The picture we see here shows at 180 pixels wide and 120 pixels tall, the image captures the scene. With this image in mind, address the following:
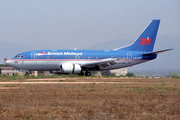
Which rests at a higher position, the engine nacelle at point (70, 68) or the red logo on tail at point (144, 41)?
the red logo on tail at point (144, 41)

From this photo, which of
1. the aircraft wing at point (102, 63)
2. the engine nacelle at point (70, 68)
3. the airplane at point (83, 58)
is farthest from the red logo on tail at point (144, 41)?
the engine nacelle at point (70, 68)

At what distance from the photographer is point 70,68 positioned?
4416cm

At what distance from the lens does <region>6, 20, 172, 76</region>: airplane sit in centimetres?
4397

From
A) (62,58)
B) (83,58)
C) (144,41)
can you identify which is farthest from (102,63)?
(144,41)

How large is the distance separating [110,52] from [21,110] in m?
34.9

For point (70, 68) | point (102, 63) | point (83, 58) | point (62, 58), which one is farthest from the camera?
point (83, 58)

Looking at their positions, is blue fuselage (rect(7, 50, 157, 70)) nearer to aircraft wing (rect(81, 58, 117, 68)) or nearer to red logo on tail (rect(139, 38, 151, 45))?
aircraft wing (rect(81, 58, 117, 68))

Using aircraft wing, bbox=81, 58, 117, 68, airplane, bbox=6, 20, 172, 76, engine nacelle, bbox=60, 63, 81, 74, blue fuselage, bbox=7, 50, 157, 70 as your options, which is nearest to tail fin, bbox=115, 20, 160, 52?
airplane, bbox=6, 20, 172, 76

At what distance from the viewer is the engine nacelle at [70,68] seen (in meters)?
44.1

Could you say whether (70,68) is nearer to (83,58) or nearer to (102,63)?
(83,58)

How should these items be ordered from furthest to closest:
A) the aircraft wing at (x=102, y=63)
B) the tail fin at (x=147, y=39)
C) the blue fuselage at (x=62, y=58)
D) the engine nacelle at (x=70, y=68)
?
the tail fin at (x=147, y=39) → the aircraft wing at (x=102, y=63) → the engine nacelle at (x=70, y=68) → the blue fuselage at (x=62, y=58)

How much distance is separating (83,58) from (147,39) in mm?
10640

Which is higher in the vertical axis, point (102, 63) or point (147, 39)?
point (147, 39)

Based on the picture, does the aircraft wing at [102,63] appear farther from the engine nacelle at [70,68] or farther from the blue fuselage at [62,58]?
the engine nacelle at [70,68]
